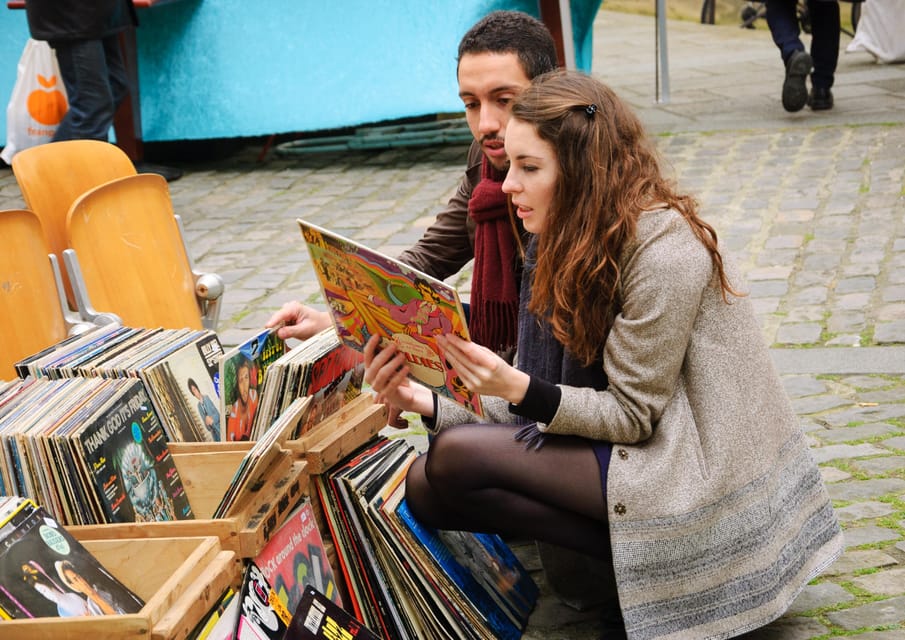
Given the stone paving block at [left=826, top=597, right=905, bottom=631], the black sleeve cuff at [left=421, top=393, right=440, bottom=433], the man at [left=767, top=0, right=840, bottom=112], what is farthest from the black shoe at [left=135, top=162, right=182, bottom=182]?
the stone paving block at [left=826, top=597, right=905, bottom=631]

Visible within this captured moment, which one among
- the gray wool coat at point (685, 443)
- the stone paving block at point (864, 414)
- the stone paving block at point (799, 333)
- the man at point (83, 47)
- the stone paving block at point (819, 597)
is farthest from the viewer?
the man at point (83, 47)

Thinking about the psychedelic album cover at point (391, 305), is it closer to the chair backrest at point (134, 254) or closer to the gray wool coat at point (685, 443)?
the gray wool coat at point (685, 443)

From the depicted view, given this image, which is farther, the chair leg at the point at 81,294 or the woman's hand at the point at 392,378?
the chair leg at the point at 81,294

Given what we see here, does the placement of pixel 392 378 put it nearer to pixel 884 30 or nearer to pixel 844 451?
pixel 844 451

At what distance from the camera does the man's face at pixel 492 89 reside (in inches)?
113

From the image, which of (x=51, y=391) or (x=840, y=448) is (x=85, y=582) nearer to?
(x=51, y=391)

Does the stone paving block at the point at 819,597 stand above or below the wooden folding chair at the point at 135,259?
below

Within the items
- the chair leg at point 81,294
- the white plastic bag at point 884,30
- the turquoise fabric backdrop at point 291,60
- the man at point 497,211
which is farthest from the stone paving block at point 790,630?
the white plastic bag at point 884,30

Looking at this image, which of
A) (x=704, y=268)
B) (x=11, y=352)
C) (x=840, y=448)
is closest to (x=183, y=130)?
(x=11, y=352)

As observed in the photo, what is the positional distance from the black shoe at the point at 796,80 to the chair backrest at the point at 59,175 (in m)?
5.27

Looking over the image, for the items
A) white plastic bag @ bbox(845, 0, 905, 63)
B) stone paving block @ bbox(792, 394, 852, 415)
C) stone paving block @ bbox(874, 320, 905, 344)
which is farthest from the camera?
white plastic bag @ bbox(845, 0, 905, 63)

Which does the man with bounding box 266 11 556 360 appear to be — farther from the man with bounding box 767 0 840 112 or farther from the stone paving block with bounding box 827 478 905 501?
the man with bounding box 767 0 840 112

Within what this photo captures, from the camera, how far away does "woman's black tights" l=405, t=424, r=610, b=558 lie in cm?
248

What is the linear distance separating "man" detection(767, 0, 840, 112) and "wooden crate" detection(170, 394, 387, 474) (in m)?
5.86
